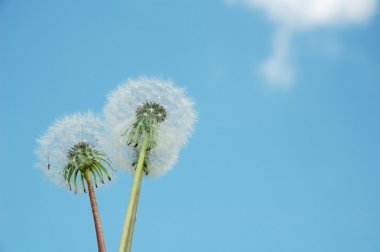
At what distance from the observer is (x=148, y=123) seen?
11.5 metres

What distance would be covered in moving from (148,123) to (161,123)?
62 centimetres

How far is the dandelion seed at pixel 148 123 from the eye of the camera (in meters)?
11.5

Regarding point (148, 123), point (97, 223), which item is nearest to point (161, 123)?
point (148, 123)

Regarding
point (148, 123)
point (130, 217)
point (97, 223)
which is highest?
point (148, 123)

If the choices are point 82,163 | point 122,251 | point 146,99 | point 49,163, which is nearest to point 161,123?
point 146,99

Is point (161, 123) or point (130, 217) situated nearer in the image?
point (130, 217)

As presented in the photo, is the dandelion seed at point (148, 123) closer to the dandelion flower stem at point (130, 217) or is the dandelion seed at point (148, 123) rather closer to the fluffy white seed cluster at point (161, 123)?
the fluffy white seed cluster at point (161, 123)

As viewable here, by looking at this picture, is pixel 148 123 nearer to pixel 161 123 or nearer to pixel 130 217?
pixel 161 123

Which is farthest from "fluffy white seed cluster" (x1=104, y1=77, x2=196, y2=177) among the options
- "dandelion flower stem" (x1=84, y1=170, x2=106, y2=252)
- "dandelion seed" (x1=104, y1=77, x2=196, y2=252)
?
"dandelion flower stem" (x1=84, y1=170, x2=106, y2=252)

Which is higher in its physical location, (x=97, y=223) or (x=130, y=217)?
(x=97, y=223)

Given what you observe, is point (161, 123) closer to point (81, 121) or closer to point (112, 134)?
point (112, 134)

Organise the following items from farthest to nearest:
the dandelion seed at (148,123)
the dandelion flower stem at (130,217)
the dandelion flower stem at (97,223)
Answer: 1. the dandelion seed at (148,123)
2. the dandelion flower stem at (97,223)
3. the dandelion flower stem at (130,217)

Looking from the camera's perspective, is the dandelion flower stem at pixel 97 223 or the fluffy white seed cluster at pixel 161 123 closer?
the dandelion flower stem at pixel 97 223

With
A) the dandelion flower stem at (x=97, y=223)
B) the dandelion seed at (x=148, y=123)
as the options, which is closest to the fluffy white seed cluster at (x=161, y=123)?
the dandelion seed at (x=148, y=123)
